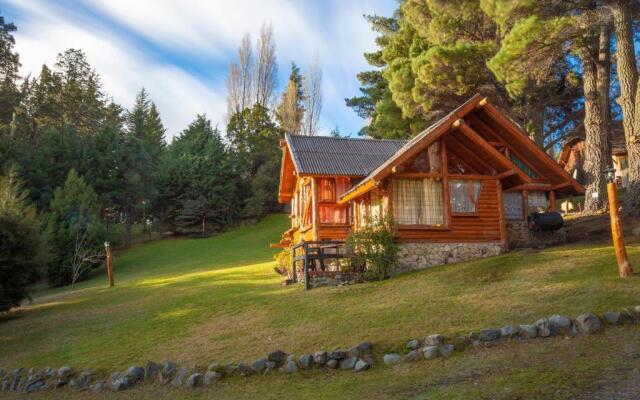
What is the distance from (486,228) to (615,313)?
9056 millimetres

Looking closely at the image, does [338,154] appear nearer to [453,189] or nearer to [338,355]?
[453,189]

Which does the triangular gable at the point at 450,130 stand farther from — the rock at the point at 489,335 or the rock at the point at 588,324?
the rock at the point at 588,324

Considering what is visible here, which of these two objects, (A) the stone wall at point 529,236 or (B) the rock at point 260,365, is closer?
(B) the rock at point 260,365

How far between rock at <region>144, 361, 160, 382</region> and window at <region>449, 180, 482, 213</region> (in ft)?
37.7

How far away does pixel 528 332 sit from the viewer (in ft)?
30.2

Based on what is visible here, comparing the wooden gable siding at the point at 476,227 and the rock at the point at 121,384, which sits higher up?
the wooden gable siding at the point at 476,227

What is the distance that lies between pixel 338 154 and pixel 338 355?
1505 cm

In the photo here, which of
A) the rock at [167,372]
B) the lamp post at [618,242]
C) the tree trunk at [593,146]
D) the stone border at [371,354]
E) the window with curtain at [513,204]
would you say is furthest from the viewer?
the tree trunk at [593,146]

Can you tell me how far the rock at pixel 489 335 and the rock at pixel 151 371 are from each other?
641cm

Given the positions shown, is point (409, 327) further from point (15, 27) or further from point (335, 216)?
point (15, 27)

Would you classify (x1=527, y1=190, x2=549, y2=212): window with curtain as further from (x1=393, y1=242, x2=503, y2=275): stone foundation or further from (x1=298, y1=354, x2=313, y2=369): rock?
(x1=298, y1=354, x2=313, y2=369): rock

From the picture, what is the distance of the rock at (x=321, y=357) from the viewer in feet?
30.7

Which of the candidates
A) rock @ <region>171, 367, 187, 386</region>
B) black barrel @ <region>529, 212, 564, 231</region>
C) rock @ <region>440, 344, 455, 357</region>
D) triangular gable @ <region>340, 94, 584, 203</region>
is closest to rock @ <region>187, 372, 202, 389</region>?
rock @ <region>171, 367, 187, 386</region>

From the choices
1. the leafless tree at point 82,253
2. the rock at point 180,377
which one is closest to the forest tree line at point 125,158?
the leafless tree at point 82,253
